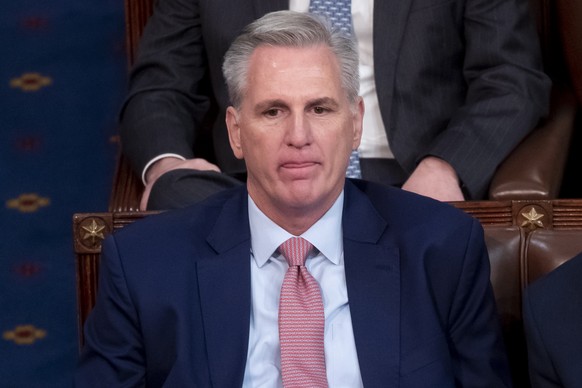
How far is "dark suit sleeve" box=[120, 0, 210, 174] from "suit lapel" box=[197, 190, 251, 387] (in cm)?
62

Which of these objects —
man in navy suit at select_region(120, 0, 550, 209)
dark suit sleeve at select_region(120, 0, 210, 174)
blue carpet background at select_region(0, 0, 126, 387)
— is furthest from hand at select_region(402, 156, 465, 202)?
Answer: blue carpet background at select_region(0, 0, 126, 387)

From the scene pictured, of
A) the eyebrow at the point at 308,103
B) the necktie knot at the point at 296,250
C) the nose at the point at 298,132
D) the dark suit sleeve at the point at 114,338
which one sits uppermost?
the eyebrow at the point at 308,103

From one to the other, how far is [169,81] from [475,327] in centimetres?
97

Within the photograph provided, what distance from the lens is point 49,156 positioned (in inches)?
128

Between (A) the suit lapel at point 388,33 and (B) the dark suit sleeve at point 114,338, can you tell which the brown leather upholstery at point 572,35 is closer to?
(A) the suit lapel at point 388,33

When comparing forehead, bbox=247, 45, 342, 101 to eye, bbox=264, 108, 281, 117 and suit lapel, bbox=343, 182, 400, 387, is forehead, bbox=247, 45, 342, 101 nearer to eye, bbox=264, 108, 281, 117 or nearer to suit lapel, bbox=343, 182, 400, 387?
eye, bbox=264, 108, 281, 117

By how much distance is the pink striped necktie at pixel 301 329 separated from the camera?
173 cm

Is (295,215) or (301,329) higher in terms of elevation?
(295,215)

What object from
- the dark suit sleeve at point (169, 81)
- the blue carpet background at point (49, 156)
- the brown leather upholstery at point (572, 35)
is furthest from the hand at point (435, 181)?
the blue carpet background at point (49, 156)

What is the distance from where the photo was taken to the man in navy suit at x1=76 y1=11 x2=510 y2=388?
1.75m

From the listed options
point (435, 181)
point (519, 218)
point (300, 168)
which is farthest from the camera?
point (435, 181)

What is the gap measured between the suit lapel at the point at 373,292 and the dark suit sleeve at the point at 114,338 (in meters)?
0.31

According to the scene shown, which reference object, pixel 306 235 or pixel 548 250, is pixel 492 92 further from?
pixel 306 235

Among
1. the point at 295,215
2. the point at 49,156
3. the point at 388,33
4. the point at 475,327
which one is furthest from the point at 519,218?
the point at 49,156
